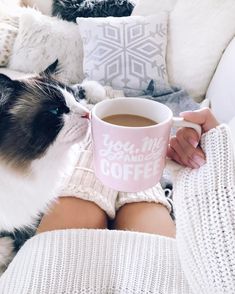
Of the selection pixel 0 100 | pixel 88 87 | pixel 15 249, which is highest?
pixel 0 100

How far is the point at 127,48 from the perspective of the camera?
1552 millimetres

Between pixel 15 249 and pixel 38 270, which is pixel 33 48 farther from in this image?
pixel 38 270

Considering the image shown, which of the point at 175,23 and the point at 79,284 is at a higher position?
the point at 175,23

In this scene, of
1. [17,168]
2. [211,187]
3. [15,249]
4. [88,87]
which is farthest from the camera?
[88,87]

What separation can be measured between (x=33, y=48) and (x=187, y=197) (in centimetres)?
122

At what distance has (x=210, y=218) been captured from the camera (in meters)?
0.64

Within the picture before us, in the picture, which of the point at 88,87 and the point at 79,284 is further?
the point at 88,87

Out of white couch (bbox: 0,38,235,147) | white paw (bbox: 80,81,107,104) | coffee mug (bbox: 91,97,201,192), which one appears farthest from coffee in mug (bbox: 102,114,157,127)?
white paw (bbox: 80,81,107,104)

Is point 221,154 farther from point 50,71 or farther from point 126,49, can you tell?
point 126,49

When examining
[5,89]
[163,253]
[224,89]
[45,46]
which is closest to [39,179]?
[5,89]

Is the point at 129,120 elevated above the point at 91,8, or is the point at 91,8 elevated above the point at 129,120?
the point at 129,120

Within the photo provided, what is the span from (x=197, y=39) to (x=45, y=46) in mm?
686

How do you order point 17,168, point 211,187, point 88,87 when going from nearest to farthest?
1. point 211,187
2. point 17,168
3. point 88,87

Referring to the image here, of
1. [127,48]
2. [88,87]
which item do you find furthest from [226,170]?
[127,48]
